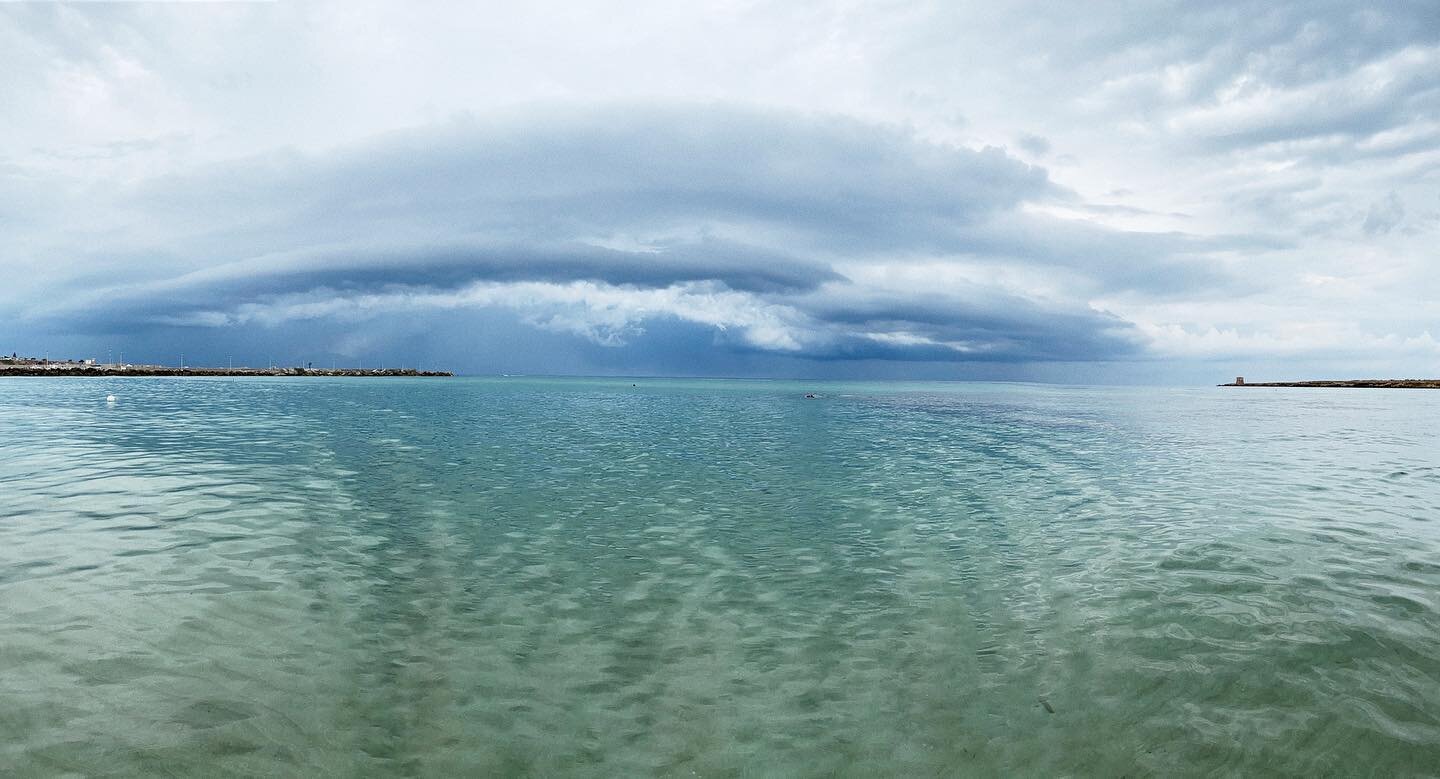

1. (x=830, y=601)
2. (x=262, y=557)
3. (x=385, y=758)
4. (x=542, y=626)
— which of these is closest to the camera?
(x=385, y=758)

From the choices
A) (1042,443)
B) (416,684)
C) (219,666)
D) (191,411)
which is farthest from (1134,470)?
(191,411)

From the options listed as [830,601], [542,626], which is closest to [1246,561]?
[830,601]

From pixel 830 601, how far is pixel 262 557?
15074 millimetres

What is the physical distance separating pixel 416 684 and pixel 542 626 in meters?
2.99

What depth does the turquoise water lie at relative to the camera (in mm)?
9484

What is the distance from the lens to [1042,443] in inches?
2111

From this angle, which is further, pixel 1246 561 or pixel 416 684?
pixel 1246 561

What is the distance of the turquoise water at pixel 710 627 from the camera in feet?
31.1

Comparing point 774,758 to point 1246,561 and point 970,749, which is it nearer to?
point 970,749

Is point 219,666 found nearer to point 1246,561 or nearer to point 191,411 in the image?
point 1246,561

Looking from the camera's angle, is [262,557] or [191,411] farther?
[191,411]

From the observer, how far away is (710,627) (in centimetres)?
1397

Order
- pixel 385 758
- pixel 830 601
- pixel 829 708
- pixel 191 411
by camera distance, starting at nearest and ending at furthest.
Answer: pixel 385 758 → pixel 829 708 → pixel 830 601 → pixel 191 411

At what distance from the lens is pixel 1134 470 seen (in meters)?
38.2
